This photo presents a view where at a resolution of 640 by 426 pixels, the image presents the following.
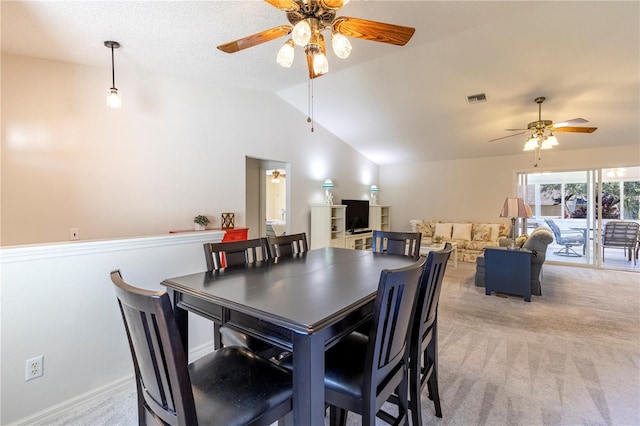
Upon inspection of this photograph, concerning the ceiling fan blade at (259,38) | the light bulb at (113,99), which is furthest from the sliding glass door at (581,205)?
the light bulb at (113,99)

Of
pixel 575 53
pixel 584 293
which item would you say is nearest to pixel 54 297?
pixel 575 53

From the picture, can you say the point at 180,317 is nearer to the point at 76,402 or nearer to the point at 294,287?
the point at 294,287

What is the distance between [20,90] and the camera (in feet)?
7.94

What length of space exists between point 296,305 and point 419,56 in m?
A: 3.47

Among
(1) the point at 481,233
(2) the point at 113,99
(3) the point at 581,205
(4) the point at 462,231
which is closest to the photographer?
(2) the point at 113,99

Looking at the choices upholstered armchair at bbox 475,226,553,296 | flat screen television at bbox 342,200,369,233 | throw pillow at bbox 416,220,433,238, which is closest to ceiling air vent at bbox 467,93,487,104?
upholstered armchair at bbox 475,226,553,296

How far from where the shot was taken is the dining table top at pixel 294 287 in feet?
3.49

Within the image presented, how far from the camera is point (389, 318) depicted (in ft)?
3.72

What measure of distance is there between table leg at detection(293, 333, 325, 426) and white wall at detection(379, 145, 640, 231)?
6865 millimetres

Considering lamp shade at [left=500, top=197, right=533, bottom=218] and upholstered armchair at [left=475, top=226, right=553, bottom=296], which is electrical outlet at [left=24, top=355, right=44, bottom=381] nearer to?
lamp shade at [left=500, top=197, right=533, bottom=218]

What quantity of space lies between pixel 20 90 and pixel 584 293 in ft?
22.3

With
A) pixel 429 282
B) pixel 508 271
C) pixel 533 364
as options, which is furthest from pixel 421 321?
pixel 508 271

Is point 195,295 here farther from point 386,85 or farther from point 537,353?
point 386,85

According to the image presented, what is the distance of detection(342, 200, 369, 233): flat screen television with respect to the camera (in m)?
6.23
